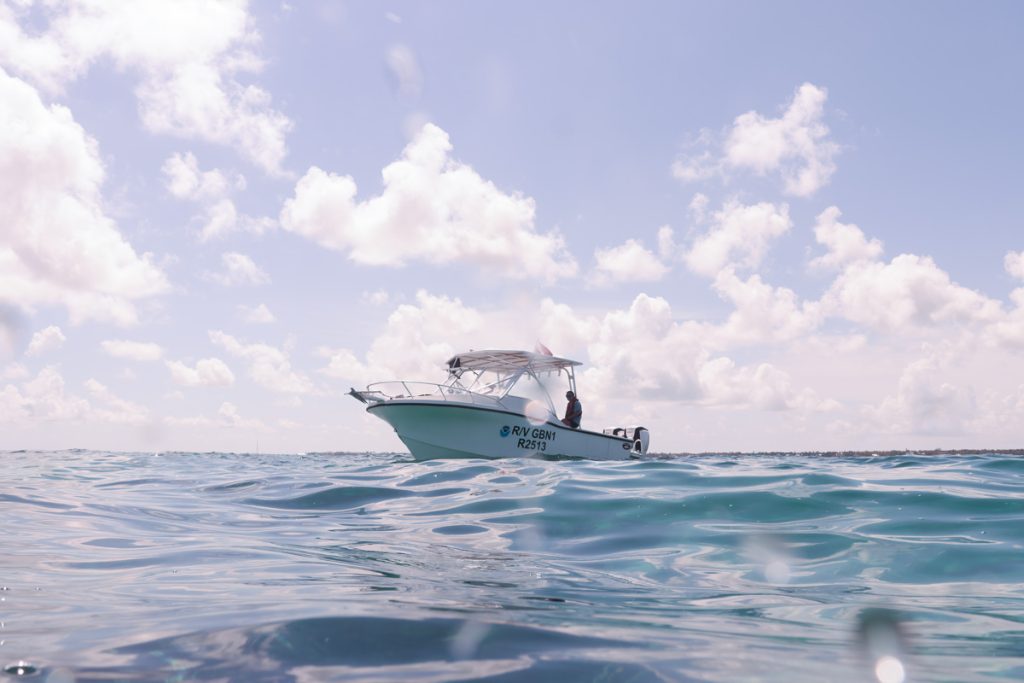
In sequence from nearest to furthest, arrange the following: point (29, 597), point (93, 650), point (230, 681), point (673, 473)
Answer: point (230, 681) → point (93, 650) → point (29, 597) → point (673, 473)

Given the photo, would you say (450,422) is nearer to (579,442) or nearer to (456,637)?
(579,442)

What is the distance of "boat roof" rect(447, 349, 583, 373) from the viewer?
758 inches

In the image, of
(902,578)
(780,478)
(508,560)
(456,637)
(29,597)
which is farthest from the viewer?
(780,478)

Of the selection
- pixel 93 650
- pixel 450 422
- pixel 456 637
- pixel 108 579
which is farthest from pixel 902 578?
pixel 450 422

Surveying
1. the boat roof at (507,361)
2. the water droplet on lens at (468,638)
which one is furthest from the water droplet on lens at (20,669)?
the boat roof at (507,361)

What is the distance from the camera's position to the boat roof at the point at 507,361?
1925 centimetres

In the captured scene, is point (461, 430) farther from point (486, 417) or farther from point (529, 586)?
point (529, 586)

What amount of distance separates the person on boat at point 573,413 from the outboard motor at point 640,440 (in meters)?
2.81

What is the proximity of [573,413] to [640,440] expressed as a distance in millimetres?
3391

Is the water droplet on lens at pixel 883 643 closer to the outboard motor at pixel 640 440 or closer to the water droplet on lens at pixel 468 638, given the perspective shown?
the water droplet on lens at pixel 468 638

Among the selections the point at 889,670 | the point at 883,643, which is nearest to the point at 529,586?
the point at 883,643

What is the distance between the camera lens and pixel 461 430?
1758cm

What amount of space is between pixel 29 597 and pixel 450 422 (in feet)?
47.4

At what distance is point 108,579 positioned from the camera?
362 centimetres
